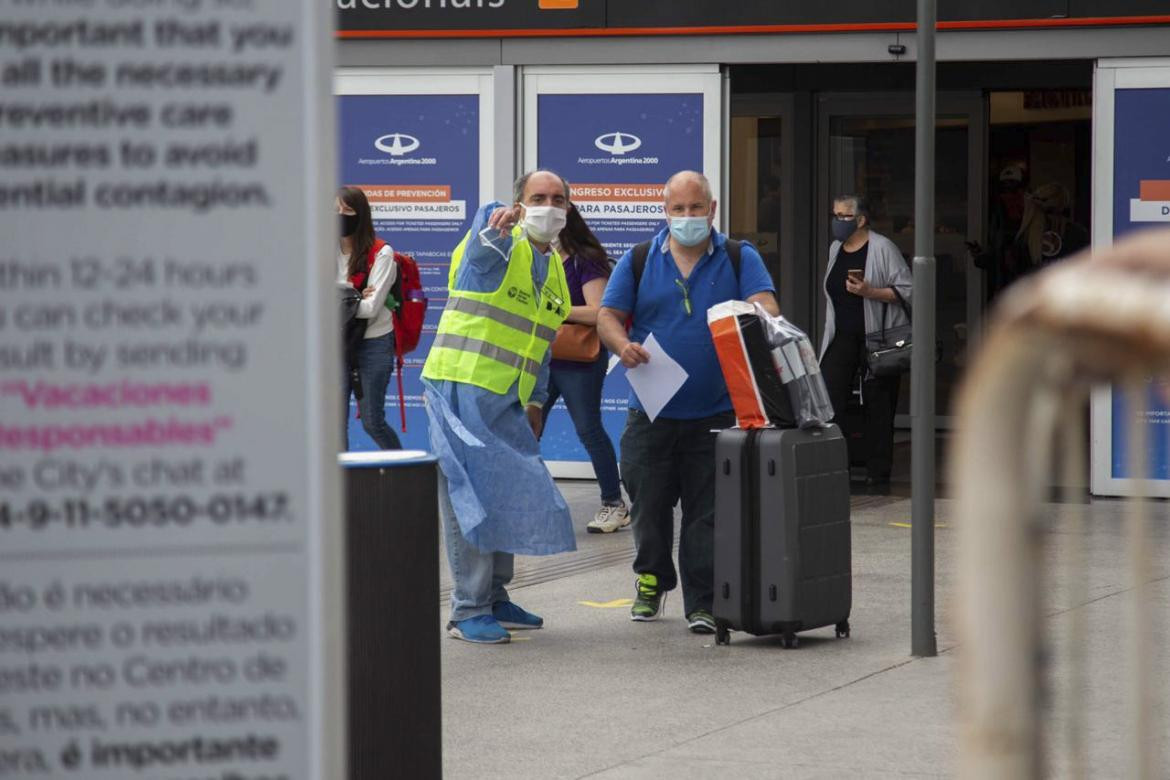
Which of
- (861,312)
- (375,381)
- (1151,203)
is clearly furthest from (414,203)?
(1151,203)

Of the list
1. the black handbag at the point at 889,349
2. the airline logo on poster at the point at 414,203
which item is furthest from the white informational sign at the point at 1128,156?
the airline logo on poster at the point at 414,203

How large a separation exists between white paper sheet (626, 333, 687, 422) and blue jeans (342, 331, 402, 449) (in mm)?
3585

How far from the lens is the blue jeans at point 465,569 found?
7.46m

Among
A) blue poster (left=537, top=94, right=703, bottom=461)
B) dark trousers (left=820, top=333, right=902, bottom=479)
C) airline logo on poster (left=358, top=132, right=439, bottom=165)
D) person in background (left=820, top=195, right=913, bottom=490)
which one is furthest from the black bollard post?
airline logo on poster (left=358, top=132, right=439, bottom=165)

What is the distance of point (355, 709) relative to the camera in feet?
14.5

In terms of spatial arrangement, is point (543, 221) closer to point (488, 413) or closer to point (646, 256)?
point (646, 256)

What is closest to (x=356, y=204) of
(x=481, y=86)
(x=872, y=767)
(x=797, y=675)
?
(x=481, y=86)

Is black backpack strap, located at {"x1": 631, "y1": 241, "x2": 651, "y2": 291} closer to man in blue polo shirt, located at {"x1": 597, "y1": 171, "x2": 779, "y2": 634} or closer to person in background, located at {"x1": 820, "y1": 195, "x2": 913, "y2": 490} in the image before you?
man in blue polo shirt, located at {"x1": 597, "y1": 171, "x2": 779, "y2": 634}

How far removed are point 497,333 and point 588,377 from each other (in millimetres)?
3153

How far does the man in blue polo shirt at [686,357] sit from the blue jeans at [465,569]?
0.70 metres

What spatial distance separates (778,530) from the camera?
23.9 ft

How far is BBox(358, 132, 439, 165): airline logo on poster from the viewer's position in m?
13.0

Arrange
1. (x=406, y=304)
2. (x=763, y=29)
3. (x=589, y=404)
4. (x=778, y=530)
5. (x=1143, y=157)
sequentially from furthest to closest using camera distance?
1. (x=763, y=29)
2. (x=1143, y=157)
3. (x=406, y=304)
4. (x=589, y=404)
5. (x=778, y=530)

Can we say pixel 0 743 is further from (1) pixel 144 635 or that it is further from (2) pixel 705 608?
(2) pixel 705 608
